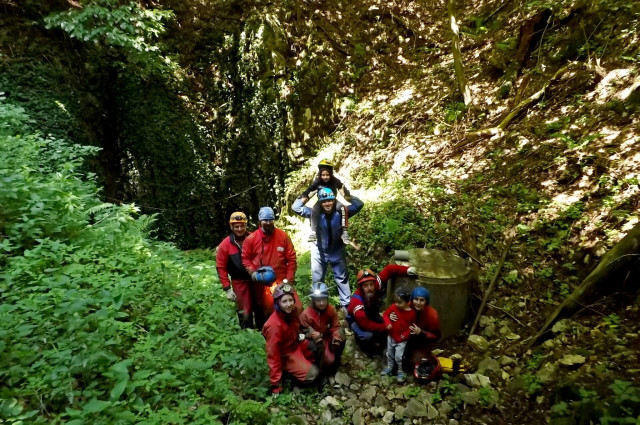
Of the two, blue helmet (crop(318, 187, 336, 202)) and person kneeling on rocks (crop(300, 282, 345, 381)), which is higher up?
blue helmet (crop(318, 187, 336, 202))

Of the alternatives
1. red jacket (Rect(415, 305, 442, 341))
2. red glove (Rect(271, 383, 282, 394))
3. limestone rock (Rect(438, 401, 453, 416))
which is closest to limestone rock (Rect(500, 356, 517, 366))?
red jacket (Rect(415, 305, 442, 341))

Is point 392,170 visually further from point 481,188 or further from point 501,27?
point 501,27

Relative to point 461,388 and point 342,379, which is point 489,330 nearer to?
point 461,388

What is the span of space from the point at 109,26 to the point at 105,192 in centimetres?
421

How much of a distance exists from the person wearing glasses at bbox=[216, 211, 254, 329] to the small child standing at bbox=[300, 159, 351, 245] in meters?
1.12

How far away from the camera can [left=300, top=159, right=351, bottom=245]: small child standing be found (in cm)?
573

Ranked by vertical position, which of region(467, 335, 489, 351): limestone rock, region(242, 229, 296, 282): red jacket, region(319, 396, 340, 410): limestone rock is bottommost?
region(319, 396, 340, 410): limestone rock

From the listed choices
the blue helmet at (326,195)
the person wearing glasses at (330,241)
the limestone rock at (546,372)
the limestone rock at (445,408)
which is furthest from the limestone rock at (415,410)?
the blue helmet at (326,195)

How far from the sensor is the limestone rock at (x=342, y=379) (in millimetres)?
4621

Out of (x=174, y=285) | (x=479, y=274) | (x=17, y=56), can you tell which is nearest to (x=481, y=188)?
(x=479, y=274)

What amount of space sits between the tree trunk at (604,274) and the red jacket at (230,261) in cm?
392

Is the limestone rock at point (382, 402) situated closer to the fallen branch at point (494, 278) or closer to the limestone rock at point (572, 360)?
the fallen branch at point (494, 278)

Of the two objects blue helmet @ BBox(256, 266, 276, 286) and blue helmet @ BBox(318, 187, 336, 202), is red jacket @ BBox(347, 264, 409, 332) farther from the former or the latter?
blue helmet @ BBox(318, 187, 336, 202)

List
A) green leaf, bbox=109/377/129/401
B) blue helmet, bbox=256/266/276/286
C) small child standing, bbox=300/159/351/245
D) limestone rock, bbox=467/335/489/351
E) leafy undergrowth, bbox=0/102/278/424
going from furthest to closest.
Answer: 1. small child standing, bbox=300/159/351/245
2. blue helmet, bbox=256/266/276/286
3. limestone rock, bbox=467/335/489/351
4. leafy undergrowth, bbox=0/102/278/424
5. green leaf, bbox=109/377/129/401
